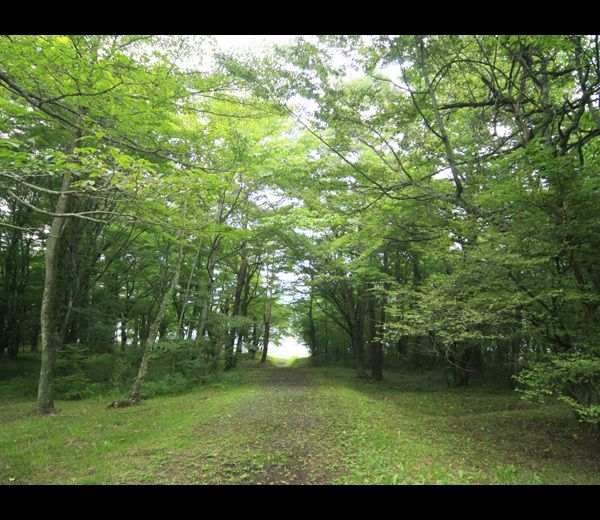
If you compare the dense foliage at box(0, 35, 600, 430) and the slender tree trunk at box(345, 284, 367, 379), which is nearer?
the dense foliage at box(0, 35, 600, 430)

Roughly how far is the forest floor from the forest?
54 millimetres

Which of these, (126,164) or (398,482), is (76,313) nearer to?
(126,164)

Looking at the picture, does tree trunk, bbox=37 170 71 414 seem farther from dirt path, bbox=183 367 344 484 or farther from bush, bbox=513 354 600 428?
bush, bbox=513 354 600 428

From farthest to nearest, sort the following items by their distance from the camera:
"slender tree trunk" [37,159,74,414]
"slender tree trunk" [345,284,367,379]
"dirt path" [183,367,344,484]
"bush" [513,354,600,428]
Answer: "slender tree trunk" [345,284,367,379] < "slender tree trunk" [37,159,74,414] < "dirt path" [183,367,344,484] < "bush" [513,354,600,428]

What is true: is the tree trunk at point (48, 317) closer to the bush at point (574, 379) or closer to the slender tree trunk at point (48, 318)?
the slender tree trunk at point (48, 318)

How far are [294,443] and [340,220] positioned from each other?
5952 millimetres

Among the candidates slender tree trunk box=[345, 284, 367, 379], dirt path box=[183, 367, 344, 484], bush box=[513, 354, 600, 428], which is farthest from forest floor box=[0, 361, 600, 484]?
slender tree trunk box=[345, 284, 367, 379]

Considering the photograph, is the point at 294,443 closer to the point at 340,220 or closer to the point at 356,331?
the point at 340,220

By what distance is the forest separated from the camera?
4.34m

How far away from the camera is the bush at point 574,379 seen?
4.17 metres

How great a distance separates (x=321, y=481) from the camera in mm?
4293

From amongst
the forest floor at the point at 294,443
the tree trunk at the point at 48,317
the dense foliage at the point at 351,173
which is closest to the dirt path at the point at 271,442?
the forest floor at the point at 294,443
